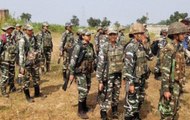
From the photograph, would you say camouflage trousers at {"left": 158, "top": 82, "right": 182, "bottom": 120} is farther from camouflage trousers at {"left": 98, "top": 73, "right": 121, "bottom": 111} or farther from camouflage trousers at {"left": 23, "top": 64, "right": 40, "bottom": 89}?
camouflage trousers at {"left": 23, "top": 64, "right": 40, "bottom": 89}

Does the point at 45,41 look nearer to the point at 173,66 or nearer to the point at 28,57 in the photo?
the point at 28,57

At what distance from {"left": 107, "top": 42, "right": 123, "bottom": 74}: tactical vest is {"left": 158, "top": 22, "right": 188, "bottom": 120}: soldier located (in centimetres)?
225

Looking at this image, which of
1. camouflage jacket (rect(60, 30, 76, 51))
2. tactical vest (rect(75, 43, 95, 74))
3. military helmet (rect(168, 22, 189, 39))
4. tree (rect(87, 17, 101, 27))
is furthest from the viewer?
tree (rect(87, 17, 101, 27))

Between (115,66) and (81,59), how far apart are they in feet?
3.08

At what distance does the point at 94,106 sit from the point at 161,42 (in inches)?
162

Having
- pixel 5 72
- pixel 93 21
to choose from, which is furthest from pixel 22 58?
pixel 93 21

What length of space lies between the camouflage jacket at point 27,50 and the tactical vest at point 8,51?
988 mm

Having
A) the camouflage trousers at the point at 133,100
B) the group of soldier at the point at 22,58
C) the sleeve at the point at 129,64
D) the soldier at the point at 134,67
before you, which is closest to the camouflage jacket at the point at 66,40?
the group of soldier at the point at 22,58

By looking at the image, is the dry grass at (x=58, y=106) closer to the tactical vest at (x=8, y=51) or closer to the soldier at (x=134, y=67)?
the tactical vest at (x=8, y=51)

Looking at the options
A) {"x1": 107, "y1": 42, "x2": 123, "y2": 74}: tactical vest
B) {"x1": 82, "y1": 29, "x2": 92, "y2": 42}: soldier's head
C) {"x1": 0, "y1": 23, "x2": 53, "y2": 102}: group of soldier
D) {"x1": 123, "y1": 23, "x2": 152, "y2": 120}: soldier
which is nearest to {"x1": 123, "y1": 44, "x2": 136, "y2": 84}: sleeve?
{"x1": 123, "y1": 23, "x2": 152, "y2": 120}: soldier

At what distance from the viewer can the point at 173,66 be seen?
7145 millimetres

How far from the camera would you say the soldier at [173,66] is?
7.11 metres

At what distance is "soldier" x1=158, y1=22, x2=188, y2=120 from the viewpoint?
711 centimetres

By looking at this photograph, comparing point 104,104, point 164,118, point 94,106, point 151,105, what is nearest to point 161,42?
point 151,105
